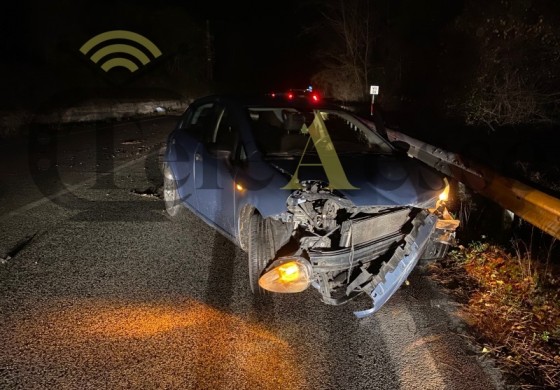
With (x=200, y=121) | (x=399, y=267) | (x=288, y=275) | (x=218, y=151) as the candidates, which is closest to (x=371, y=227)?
(x=399, y=267)

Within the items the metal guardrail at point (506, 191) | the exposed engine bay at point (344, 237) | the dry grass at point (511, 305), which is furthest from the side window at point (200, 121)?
the metal guardrail at point (506, 191)

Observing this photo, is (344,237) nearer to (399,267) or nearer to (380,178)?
(399,267)

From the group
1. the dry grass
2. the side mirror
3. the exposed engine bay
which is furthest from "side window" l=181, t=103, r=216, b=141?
the dry grass

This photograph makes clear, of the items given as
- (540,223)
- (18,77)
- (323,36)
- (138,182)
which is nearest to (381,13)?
(323,36)

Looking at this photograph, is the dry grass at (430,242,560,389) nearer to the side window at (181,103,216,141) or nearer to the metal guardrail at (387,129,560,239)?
the metal guardrail at (387,129,560,239)

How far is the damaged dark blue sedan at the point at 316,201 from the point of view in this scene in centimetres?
350

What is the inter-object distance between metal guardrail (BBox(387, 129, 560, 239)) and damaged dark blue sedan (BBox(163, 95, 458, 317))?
807 millimetres

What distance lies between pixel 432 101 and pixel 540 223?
1724 centimetres

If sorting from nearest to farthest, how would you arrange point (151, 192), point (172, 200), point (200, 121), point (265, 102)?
point (265, 102) < point (200, 121) < point (172, 200) < point (151, 192)

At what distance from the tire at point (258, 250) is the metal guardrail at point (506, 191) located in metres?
2.39

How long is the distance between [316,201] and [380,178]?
2.11 ft

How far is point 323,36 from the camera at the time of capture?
3750cm

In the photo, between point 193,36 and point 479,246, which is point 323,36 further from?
point 479,246

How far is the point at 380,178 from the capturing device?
3967 millimetres
